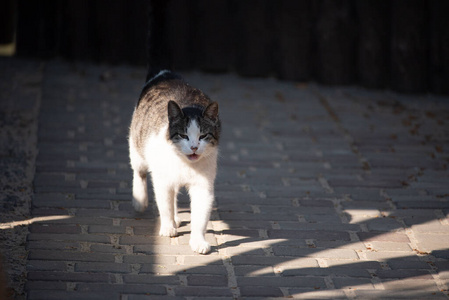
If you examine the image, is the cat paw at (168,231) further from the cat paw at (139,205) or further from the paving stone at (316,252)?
the paving stone at (316,252)

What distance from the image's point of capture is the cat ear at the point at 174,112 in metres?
4.83

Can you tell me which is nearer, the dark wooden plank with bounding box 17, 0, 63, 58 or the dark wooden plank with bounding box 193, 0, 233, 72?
the dark wooden plank with bounding box 193, 0, 233, 72

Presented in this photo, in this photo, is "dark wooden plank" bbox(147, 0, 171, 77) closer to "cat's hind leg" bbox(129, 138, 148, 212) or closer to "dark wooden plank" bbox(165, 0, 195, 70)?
"cat's hind leg" bbox(129, 138, 148, 212)

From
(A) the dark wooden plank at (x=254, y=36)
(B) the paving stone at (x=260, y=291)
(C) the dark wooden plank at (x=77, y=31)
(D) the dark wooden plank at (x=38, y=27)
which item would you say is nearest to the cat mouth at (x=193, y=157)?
(B) the paving stone at (x=260, y=291)

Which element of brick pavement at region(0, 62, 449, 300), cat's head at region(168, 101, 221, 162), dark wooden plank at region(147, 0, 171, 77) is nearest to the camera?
brick pavement at region(0, 62, 449, 300)

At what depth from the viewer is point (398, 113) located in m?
8.66

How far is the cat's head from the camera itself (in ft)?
15.8

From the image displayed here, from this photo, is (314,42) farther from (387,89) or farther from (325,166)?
(325,166)

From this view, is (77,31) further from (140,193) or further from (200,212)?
(200,212)

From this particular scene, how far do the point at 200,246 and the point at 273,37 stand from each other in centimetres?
544

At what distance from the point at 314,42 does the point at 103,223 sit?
17.2 feet

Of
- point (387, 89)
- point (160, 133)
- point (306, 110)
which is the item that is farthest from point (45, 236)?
point (387, 89)

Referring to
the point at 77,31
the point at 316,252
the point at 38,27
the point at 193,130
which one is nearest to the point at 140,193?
the point at 193,130

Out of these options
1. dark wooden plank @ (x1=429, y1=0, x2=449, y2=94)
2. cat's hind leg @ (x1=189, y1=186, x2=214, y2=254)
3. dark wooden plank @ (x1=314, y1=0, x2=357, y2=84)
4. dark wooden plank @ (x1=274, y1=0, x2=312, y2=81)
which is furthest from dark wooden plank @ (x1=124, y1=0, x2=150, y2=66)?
cat's hind leg @ (x1=189, y1=186, x2=214, y2=254)
